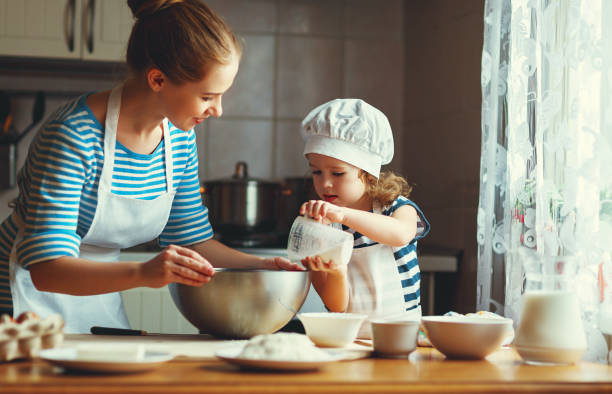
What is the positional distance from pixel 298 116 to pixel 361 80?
326 millimetres

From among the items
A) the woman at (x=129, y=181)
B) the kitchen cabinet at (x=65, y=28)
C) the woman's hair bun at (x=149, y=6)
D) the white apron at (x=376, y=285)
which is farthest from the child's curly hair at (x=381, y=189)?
the kitchen cabinet at (x=65, y=28)

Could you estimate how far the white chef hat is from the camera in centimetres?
154

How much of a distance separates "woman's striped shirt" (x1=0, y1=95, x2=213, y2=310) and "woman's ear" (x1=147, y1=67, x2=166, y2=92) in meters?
0.13

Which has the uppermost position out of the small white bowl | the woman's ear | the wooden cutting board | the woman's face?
the woman's ear

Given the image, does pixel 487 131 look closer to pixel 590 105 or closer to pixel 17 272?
pixel 590 105

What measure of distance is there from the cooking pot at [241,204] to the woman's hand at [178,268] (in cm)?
140

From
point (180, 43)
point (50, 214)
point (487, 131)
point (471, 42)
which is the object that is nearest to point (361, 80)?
point (471, 42)

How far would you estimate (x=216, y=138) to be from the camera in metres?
Answer: 2.90

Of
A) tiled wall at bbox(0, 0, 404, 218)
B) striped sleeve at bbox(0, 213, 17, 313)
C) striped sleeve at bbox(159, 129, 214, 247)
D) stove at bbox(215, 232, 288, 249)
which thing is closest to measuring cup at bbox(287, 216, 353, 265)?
striped sleeve at bbox(159, 129, 214, 247)

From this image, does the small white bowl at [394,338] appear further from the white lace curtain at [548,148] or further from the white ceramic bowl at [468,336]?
the white lace curtain at [548,148]

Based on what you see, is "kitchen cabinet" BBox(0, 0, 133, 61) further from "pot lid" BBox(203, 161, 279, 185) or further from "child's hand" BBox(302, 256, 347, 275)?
"child's hand" BBox(302, 256, 347, 275)

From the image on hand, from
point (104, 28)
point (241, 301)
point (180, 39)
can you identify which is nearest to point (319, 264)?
point (241, 301)

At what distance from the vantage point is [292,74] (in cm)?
296

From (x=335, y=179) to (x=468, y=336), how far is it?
64cm
